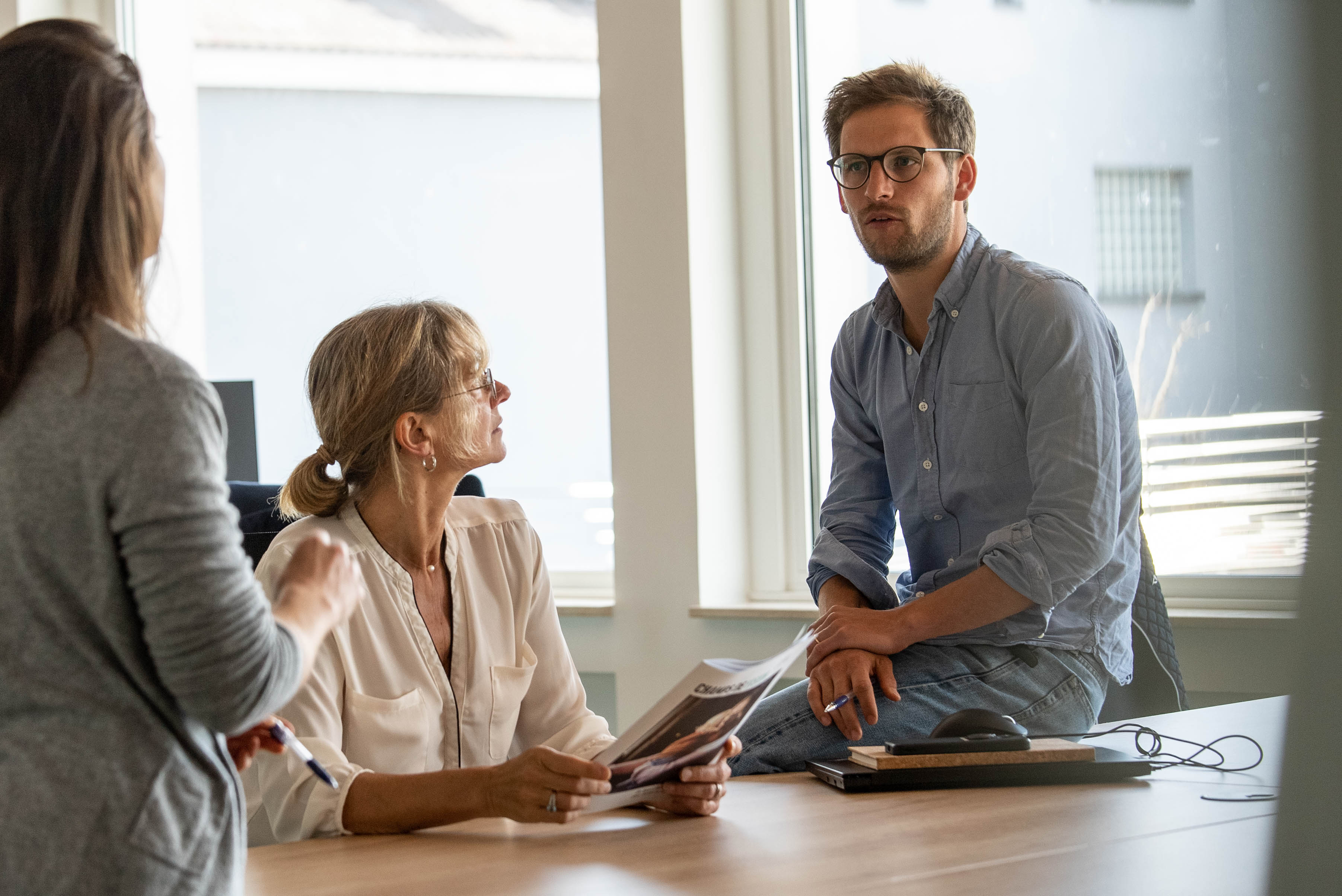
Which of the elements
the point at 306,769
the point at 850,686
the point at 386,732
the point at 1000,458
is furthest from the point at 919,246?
the point at 306,769

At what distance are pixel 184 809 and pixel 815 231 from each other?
261 centimetres

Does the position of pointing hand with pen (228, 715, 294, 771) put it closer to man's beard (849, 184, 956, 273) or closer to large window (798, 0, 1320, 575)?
man's beard (849, 184, 956, 273)

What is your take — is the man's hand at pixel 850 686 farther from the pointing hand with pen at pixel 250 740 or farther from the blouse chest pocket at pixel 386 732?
the pointing hand with pen at pixel 250 740

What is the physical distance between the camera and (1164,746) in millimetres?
1508

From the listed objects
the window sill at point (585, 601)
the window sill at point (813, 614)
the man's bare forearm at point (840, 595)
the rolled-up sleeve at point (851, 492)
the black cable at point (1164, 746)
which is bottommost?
the window sill at point (585, 601)

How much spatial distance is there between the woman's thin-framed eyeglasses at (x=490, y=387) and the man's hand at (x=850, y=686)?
654 mm

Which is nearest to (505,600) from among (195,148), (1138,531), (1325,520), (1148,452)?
(1138,531)

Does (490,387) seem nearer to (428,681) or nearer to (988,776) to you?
(428,681)

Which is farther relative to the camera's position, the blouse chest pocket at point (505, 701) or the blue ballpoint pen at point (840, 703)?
the blue ballpoint pen at point (840, 703)

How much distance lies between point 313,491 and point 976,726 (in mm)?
944

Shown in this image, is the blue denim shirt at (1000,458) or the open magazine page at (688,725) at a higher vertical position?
the blue denim shirt at (1000,458)

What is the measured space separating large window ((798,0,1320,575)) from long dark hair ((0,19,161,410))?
2.01 metres

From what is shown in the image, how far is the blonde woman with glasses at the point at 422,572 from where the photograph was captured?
1558 mm

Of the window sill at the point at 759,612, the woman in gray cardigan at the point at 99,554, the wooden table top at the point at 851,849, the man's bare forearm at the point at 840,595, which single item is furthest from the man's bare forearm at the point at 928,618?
the woman in gray cardigan at the point at 99,554
